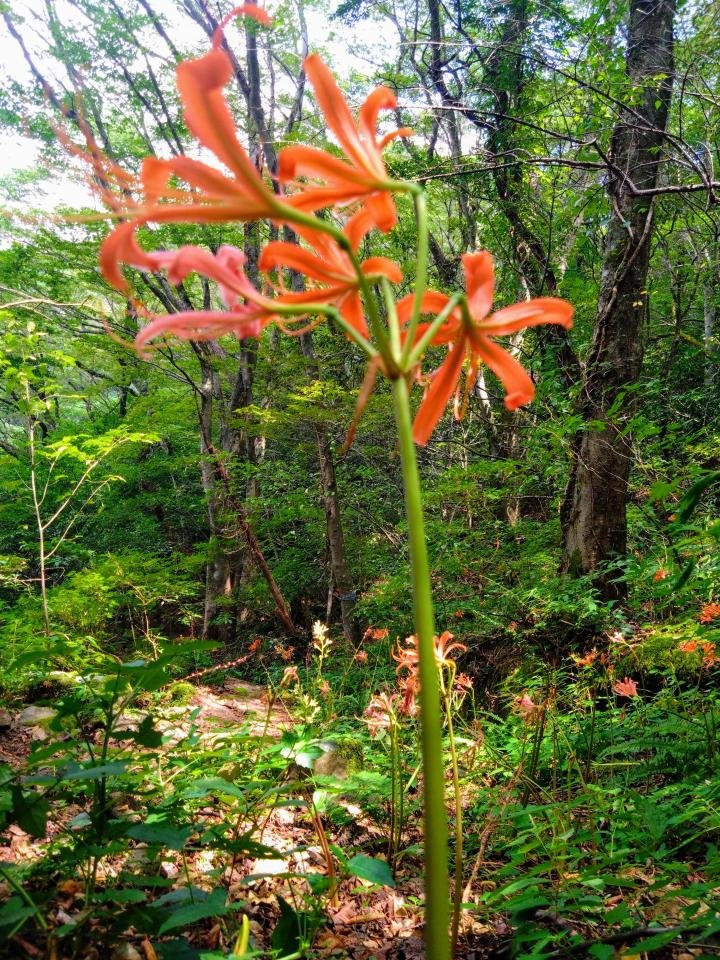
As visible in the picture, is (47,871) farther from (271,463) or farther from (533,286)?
(271,463)

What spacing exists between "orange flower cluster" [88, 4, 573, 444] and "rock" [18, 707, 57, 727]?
2990 millimetres

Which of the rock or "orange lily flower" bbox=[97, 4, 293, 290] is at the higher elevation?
"orange lily flower" bbox=[97, 4, 293, 290]

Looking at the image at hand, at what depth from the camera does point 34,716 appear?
3.09 meters

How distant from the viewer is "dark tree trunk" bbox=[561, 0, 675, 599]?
3.62 metres

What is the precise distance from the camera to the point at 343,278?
28.4 inches

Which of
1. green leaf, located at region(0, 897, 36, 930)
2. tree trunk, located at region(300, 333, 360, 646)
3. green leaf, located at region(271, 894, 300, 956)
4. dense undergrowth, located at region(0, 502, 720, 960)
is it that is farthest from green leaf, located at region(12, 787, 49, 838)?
tree trunk, located at region(300, 333, 360, 646)

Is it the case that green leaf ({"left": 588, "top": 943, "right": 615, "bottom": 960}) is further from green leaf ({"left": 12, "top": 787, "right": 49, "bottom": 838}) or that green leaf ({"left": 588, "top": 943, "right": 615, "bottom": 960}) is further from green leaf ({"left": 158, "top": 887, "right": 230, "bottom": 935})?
green leaf ({"left": 12, "top": 787, "right": 49, "bottom": 838})

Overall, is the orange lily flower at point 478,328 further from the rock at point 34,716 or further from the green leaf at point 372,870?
the rock at point 34,716

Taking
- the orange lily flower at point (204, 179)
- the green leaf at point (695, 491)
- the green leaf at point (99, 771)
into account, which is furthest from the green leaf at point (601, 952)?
the orange lily flower at point (204, 179)

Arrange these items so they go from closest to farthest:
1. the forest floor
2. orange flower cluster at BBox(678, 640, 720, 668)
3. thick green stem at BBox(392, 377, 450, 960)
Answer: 1. thick green stem at BBox(392, 377, 450, 960)
2. the forest floor
3. orange flower cluster at BBox(678, 640, 720, 668)

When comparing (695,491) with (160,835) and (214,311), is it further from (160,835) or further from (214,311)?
(160,835)

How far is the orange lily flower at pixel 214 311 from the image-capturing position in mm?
628

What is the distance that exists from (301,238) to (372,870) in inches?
36.6

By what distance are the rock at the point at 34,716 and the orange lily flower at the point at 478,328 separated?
9.85 feet
